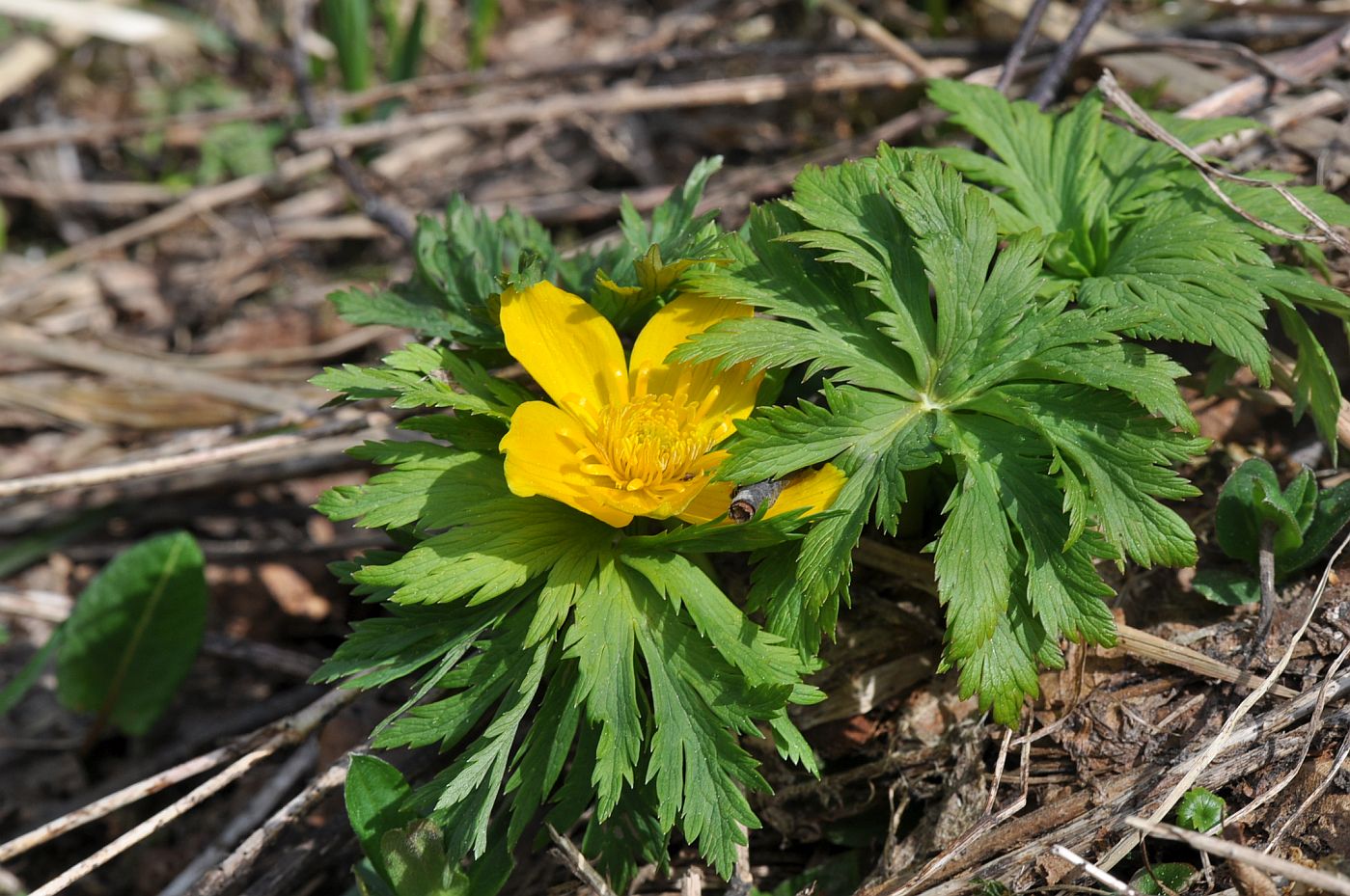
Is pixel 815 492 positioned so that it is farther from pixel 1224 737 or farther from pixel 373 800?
pixel 373 800

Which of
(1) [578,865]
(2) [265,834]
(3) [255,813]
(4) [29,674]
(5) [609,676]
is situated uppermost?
(5) [609,676]

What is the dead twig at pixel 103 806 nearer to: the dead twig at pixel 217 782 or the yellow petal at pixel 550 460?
the dead twig at pixel 217 782

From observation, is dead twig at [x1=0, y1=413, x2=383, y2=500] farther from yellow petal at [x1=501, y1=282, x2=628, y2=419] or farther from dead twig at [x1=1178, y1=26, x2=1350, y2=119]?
dead twig at [x1=1178, y1=26, x2=1350, y2=119]

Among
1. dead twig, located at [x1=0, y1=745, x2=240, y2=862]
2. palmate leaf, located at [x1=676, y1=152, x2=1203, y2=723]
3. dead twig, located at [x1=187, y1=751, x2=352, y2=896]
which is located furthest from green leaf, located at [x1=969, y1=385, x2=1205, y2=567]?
dead twig, located at [x1=0, y1=745, x2=240, y2=862]

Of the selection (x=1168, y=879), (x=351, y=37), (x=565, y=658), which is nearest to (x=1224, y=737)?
(x=1168, y=879)

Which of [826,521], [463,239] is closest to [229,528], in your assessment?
[463,239]

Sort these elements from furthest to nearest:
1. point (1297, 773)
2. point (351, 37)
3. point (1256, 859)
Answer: point (351, 37)
point (1297, 773)
point (1256, 859)
